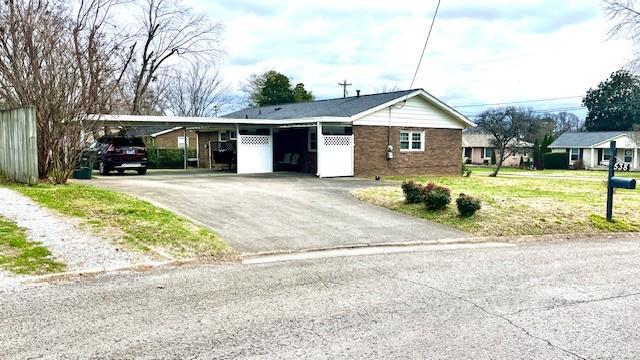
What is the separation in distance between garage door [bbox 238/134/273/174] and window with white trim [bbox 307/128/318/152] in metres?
1.68

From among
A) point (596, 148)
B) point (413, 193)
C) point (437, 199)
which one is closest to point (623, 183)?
point (437, 199)

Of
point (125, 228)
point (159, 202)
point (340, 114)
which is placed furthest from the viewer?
point (340, 114)

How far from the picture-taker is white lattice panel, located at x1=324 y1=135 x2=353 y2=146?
2016cm

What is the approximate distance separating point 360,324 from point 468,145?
58529 mm

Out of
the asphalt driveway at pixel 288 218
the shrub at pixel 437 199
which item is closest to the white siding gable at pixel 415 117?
the asphalt driveway at pixel 288 218

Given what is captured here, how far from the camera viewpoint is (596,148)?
47.6 meters

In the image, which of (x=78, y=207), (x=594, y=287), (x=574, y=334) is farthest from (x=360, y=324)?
Answer: (x=78, y=207)

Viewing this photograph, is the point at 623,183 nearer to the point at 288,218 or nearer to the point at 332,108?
the point at 288,218

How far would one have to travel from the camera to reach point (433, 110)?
23203 mm

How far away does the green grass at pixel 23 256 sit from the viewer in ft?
19.6

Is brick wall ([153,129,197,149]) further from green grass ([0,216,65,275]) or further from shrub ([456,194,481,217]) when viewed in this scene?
green grass ([0,216,65,275])

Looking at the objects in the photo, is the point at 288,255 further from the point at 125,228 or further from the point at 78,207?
the point at 78,207

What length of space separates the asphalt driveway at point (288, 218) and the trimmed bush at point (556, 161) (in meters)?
40.3

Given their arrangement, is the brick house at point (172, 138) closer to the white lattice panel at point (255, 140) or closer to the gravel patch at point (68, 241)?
the white lattice panel at point (255, 140)
